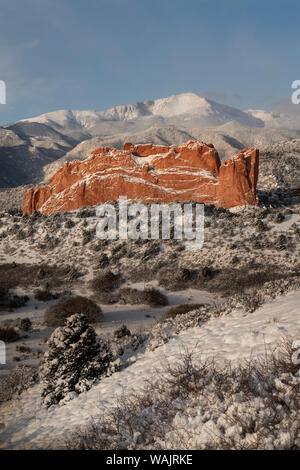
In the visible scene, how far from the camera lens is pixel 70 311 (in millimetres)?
18234

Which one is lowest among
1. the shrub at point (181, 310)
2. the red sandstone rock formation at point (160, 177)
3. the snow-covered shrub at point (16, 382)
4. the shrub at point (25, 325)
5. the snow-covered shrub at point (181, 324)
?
the snow-covered shrub at point (16, 382)

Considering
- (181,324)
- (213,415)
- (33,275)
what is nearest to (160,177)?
(33,275)

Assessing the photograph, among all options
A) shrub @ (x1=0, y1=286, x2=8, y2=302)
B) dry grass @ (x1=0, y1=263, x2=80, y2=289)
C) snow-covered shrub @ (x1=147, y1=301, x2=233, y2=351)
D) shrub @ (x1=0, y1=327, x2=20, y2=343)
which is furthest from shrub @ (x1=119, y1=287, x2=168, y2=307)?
shrub @ (x1=0, y1=286, x2=8, y2=302)

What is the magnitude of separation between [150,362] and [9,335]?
10.5m

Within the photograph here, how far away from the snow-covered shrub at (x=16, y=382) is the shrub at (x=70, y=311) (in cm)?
532

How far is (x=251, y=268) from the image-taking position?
24.1 meters

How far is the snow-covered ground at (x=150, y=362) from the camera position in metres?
6.85

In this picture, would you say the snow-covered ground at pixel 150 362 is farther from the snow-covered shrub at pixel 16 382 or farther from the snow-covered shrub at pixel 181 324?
the snow-covered shrub at pixel 16 382

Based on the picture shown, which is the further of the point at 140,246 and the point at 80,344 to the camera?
the point at 140,246

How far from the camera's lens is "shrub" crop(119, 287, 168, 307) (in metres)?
20.4

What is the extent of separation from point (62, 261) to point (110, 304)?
10459mm

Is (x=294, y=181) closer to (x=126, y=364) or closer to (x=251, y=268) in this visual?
(x=251, y=268)

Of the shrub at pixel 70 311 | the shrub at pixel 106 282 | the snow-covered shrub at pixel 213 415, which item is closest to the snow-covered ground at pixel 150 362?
the snow-covered shrub at pixel 213 415
